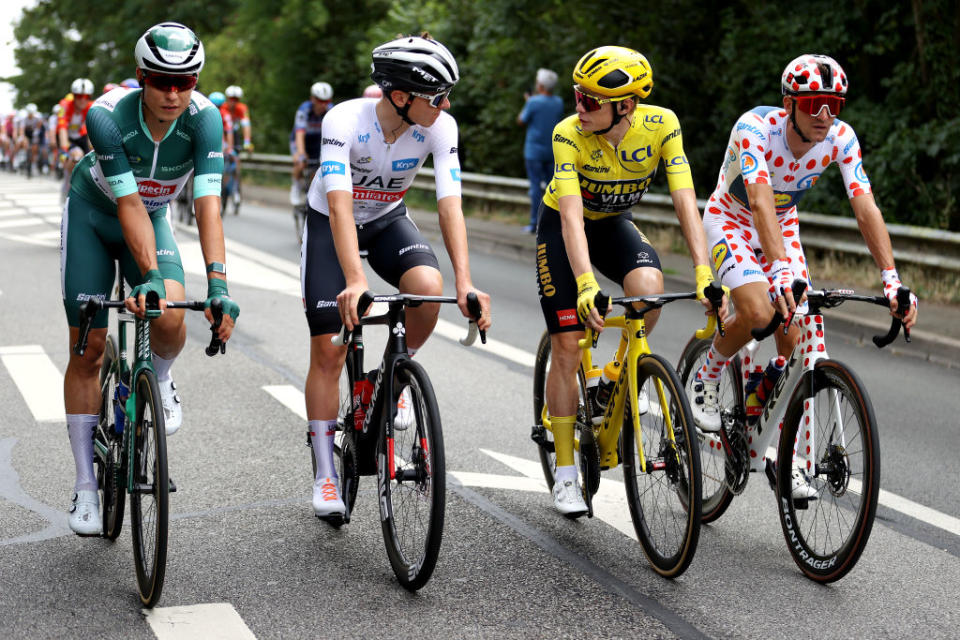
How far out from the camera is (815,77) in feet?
16.4

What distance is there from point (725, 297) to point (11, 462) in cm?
381

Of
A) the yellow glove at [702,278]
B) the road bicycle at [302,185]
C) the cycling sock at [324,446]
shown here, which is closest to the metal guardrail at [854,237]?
the road bicycle at [302,185]

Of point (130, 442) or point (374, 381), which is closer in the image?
point (130, 442)

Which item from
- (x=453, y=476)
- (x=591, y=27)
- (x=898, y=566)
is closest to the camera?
(x=898, y=566)

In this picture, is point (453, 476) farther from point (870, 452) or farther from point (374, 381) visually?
point (870, 452)

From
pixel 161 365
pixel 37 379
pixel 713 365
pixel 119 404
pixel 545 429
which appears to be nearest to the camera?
pixel 119 404

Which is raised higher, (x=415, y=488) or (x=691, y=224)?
(x=691, y=224)

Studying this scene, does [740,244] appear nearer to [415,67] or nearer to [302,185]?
[415,67]

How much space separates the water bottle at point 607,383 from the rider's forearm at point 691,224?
1.86 ft

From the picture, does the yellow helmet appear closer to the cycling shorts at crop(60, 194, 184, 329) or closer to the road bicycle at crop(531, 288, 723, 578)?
the road bicycle at crop(531, 288, 723, 578)

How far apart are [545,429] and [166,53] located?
2.44m

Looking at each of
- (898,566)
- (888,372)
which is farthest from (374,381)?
(888,372)

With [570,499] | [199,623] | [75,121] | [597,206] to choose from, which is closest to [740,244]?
[597,206]

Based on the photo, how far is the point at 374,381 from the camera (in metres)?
5.05
